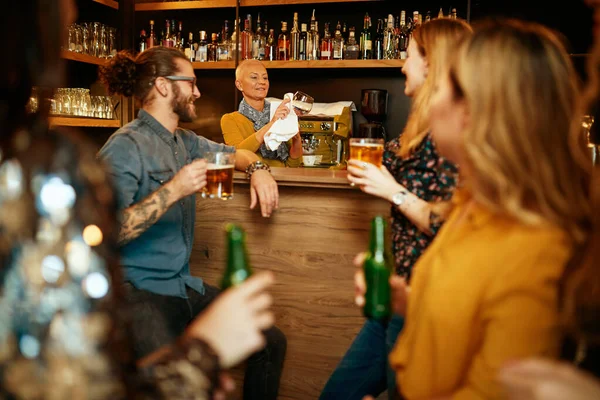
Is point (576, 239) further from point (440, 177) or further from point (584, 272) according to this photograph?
point (440, 177)

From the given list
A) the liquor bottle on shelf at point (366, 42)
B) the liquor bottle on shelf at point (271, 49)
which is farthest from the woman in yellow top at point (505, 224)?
the liquor bottle on shelf at point (271, 49)

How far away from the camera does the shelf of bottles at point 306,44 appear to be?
14.4 ft

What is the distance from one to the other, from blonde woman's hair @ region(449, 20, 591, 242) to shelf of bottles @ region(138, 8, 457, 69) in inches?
129

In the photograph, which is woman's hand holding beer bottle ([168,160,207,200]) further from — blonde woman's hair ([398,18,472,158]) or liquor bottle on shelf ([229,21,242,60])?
liquor bottle on shelf ([229,21,242,60])

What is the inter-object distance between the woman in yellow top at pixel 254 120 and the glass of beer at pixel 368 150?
81.3 inches

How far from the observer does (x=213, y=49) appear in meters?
4.91

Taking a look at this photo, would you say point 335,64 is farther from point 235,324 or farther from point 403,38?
point 235,324

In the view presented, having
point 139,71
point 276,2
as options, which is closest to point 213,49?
point 276,2

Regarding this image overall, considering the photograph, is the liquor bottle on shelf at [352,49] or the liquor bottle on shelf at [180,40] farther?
the liquor bottle on shelf at [180,40]

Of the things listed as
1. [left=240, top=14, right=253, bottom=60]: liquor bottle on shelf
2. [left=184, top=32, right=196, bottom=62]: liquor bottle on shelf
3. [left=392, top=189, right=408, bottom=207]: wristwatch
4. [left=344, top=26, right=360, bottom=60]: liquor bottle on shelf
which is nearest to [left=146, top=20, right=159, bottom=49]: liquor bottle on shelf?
[left=184, top=32, right=196, bottom=62]: liquor bottle on shelf

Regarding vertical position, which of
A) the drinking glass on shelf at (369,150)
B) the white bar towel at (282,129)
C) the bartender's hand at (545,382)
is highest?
the white bar towel at (282,129)

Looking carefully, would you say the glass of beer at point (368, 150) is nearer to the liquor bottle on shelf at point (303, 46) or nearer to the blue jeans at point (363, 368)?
the blue jeans at point (363, 368)

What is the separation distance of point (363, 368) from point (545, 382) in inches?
47.2

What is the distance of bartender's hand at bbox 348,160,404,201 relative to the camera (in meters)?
1.88
